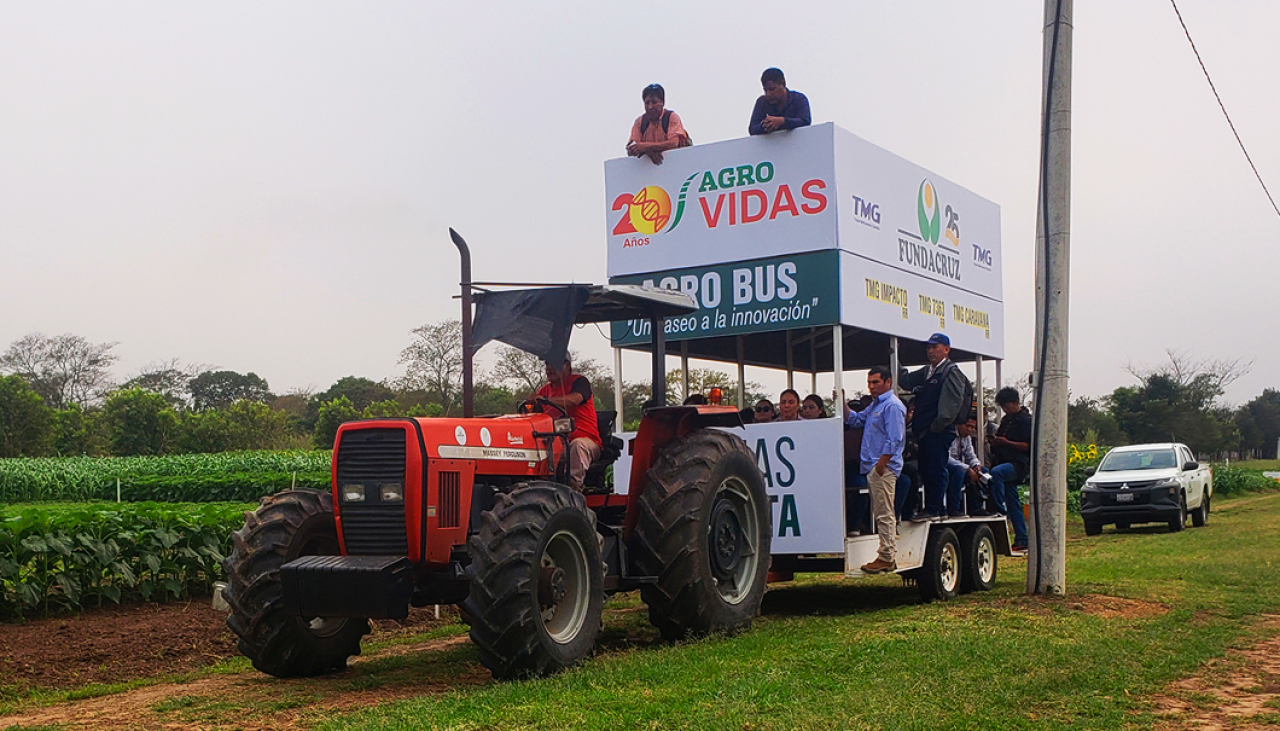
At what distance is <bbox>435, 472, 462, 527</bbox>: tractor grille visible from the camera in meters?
7.64

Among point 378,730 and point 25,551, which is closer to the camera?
point 378,730

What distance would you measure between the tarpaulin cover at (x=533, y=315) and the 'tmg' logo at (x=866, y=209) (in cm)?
374

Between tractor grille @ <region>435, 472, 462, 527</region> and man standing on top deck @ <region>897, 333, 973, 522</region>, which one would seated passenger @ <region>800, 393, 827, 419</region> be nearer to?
man standing on top deck @ <region>897, 333, 973, 522</region>

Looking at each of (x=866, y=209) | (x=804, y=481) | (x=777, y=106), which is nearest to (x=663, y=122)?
(x=777, y=106)

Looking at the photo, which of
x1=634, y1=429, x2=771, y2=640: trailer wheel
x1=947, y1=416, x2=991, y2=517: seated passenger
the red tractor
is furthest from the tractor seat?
x1=947, y1=416, x2=991, y2=517: seated passenger

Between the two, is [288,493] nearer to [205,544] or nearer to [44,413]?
[205,544]

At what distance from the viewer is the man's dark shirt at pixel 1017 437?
1344cm

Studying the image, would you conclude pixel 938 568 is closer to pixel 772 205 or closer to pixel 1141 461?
pixel 772 205

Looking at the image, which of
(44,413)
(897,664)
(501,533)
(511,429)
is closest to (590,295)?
(511,429)

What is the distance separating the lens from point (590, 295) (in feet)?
28.2

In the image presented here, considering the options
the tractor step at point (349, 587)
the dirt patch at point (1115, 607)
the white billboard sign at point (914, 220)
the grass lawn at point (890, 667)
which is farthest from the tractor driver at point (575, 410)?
the dirt patch at point (1115, 607)

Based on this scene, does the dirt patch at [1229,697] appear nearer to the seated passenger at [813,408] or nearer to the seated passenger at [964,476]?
the seated passenger at [964,476]

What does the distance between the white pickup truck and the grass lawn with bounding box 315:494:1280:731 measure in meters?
11.3

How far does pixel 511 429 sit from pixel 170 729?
9.20 ft
